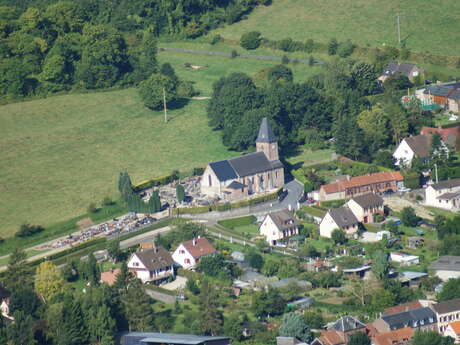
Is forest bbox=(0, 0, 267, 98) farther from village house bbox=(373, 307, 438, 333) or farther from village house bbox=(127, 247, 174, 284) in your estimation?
village house bbox=(373, 307, 438, 333)

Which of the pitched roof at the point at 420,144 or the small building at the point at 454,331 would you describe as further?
the pitched roof at the point at 420,144

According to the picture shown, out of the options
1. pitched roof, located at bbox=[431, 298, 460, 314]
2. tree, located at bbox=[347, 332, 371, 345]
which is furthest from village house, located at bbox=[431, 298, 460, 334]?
tree, located at bbox=[347, 332, 371, 345]

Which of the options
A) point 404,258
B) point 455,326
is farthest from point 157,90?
point 455,326

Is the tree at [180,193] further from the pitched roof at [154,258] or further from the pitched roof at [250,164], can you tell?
the pitched roof at [154,258]

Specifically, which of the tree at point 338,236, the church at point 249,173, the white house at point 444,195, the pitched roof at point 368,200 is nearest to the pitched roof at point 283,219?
the tree at point 338,236

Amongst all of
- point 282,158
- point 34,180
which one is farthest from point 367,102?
point 34,180

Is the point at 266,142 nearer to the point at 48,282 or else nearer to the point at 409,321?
the point at 48,282
